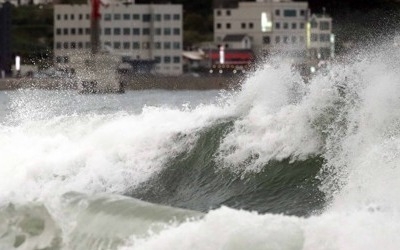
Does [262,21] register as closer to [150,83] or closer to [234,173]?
[150,83]

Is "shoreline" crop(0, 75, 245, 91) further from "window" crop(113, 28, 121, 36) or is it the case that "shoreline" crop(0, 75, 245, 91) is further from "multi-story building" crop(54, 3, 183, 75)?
"window" crop(113, 28, 121, 36)

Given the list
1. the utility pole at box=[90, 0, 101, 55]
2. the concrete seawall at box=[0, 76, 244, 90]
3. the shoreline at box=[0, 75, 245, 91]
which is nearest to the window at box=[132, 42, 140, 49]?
the utility pole at box=[90, 0, 101, 55]

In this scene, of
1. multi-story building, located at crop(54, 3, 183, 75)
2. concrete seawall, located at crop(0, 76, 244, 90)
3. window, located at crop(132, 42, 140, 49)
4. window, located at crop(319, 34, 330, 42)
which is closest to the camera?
concrete seawall, located at crop(0, 76, 244, 90)

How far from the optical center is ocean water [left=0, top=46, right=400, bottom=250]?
1363 centimetres

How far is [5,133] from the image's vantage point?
23094mm

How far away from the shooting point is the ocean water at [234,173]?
1363cm

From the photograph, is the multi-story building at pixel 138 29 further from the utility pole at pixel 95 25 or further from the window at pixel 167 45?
the utility pole at pixel 95 25

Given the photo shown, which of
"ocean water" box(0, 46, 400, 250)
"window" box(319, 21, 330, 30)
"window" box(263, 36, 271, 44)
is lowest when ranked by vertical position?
"ocean water" box(0, 46, 400, 250)

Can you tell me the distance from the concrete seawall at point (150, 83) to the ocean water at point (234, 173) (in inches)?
1880

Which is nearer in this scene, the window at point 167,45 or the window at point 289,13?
the window at point 167,45

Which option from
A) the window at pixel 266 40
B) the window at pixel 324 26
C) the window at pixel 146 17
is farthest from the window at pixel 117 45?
the window at pixel 324 26

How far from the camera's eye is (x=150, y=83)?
85.8 m

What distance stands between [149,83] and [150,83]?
3.5 inches

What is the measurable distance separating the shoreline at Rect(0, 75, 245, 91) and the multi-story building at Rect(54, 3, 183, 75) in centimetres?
1299
